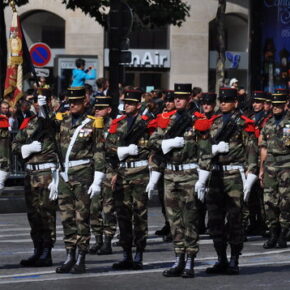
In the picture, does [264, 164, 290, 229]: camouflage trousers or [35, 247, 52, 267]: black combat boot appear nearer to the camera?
[35, 247, 52, 267]: black combat boot

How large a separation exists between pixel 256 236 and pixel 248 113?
176cm

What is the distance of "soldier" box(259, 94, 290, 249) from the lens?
1576cm

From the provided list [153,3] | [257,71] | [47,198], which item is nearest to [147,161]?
[47,198]

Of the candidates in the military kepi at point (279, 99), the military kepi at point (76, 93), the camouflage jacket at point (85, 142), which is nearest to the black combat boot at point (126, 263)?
the camouflage jacket at point (85, 142)

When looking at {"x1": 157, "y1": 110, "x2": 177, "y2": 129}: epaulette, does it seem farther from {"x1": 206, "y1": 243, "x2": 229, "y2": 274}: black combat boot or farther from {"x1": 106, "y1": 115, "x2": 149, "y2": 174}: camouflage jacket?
{"x1": 206, "y1": 243, "x2": 229, "y2": 274}: black combat boot

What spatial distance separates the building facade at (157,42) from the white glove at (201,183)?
2947 cm

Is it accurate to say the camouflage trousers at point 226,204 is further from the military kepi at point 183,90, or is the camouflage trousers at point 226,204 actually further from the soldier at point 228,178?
the military kepi at point 183,90

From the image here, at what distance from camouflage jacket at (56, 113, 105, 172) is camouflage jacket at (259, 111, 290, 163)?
3271 mm

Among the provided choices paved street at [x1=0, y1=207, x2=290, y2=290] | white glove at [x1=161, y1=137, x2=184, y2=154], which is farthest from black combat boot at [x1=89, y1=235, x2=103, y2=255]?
white glove at [x1=161, y1=137, x2=184, y2=154]

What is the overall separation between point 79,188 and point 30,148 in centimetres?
96

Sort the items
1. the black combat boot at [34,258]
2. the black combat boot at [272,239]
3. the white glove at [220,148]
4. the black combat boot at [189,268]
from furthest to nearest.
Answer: the black combat boot at [272,239] → the black combat boot at [34,258] → the white glove at [220,148] → the black combat boot at [189,268]

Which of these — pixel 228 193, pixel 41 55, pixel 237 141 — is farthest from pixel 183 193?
pixel 41 55

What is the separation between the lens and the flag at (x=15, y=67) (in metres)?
22.8

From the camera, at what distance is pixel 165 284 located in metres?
12.2
